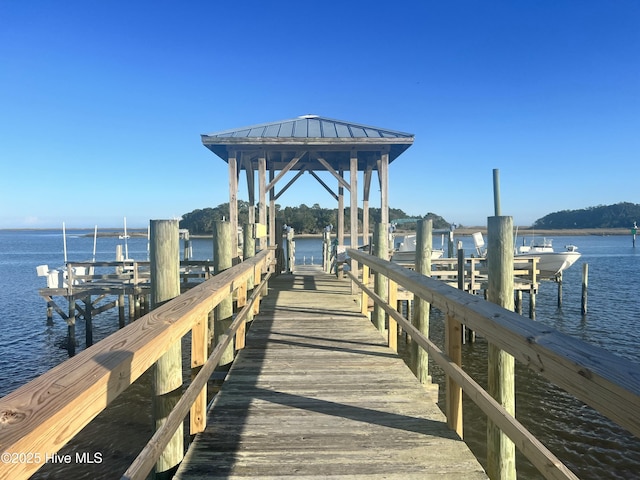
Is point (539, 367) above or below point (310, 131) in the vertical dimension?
below

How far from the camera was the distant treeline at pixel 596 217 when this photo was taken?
13812 cm

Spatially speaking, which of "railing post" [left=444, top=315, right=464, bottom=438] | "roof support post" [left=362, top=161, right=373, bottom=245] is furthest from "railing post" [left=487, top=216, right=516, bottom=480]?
"roof support post" [left=362, top=161, right=373, bottom=245]

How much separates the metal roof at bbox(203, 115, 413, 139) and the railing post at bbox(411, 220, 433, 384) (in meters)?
6.02

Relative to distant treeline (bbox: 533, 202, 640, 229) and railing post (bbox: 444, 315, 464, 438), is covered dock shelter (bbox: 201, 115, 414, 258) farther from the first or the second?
distant treeline (bbox: 533, 202, 640, 229)

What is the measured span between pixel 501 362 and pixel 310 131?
29.4ft

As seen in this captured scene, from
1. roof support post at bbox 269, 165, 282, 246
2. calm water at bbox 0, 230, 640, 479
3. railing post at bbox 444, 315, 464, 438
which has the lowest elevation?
calm water at bbox 0, 230, 640, 479

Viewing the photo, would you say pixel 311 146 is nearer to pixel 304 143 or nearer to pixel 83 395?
pixel 304 143

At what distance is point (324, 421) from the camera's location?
2834 millimetres

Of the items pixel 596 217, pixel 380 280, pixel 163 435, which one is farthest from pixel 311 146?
pixel 596 217

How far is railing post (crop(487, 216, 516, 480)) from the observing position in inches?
96.5

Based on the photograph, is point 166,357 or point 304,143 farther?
point 304,143

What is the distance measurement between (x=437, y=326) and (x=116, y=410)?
10422mm

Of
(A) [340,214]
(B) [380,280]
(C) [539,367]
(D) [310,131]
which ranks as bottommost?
(B) [380,280]

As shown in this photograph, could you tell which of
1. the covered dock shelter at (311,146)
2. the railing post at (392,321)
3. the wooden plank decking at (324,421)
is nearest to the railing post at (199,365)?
the wooden plank decking at (324,421)
